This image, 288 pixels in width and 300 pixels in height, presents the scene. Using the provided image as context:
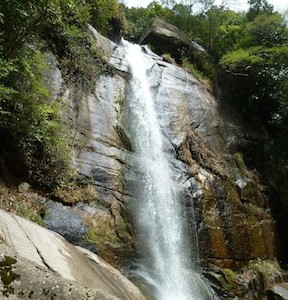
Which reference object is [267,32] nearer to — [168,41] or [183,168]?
[168,41]

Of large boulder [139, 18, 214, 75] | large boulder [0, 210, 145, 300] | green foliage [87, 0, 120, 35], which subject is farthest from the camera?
large boulder [139, 18, 214, 75]

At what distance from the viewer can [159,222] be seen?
9781mm

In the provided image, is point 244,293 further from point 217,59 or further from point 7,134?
point 217,59

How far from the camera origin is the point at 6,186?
7523 mm

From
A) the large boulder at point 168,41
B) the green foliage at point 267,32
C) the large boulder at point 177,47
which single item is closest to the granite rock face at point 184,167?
the large boulder at point 177,47

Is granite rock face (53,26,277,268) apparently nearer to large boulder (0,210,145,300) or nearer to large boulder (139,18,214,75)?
large boulder (0,210,145,300)

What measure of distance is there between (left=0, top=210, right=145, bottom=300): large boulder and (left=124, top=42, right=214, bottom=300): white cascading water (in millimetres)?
2791

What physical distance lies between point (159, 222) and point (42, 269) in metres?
6.71

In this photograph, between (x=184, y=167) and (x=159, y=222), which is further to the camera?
(x=184, y=167)

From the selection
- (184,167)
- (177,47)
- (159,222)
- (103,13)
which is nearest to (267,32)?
(177,47)

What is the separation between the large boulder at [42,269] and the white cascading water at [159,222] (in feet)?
9.16

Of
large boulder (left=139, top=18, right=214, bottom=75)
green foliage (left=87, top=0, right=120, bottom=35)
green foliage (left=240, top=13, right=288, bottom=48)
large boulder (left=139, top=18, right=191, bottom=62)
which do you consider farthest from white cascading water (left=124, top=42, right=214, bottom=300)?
green foliage (left=240, top=13, right=288, bottom=48)

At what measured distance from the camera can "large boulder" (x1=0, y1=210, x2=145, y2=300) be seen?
2.69 m

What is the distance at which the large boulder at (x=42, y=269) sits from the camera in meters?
2.69
